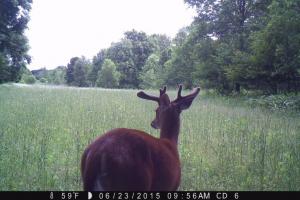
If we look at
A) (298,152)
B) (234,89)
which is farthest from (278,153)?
(234,89)

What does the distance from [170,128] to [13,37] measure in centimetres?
2272

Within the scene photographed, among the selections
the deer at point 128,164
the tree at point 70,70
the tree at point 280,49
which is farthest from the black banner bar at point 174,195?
the tree at point 70,70

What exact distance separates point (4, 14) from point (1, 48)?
2169mm

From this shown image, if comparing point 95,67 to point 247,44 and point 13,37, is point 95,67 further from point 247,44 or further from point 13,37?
point 247,44

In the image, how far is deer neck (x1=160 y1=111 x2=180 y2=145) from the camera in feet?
15.8

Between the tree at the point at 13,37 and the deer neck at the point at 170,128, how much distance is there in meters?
21.3

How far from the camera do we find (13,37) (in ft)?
83.5

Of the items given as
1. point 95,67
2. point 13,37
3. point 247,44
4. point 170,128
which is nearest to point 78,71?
point 95,67

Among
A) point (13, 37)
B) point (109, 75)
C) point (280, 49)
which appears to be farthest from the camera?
point (109, 75)

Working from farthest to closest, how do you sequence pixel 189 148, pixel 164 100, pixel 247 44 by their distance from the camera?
1. pixel 247 44
2. pixel 189 148
3. pixel 164 100

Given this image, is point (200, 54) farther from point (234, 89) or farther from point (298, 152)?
point (298, 152)

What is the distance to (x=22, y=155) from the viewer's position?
7051 millimetres

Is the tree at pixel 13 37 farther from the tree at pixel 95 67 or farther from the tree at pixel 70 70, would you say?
the tree at pixel 70 70

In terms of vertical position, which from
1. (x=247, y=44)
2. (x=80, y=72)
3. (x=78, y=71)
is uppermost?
(x=247, y=44)
